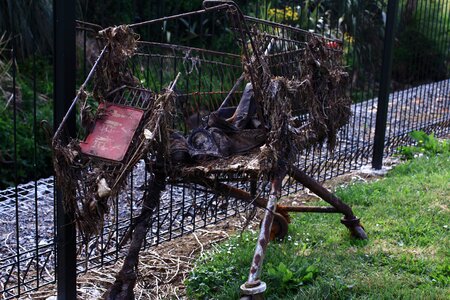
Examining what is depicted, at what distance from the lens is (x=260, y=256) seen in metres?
3.13

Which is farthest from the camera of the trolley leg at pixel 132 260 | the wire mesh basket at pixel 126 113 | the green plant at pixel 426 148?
the green plant at pixel 426 148

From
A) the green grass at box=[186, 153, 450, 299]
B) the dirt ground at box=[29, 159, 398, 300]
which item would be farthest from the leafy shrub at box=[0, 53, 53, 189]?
the green grass at box=[186, 153, 450, 299]

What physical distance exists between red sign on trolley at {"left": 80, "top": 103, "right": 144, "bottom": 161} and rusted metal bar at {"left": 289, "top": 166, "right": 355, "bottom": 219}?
0.86 m

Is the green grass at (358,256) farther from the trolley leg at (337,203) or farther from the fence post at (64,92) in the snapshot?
the fence post at (64,92)

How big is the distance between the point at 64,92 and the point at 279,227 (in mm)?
1751

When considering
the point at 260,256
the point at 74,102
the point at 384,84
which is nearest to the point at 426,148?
the point at 384,84

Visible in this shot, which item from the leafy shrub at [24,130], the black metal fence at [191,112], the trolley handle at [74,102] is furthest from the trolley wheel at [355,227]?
the leafy shrub at [24,130]

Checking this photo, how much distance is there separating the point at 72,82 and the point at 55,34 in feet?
0.78

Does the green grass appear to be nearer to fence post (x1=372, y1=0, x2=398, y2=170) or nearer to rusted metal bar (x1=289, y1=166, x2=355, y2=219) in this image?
rusted metal bar (x1=289, y1=166, x2=355, y2=219)

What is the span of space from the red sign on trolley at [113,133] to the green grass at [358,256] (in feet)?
3.66

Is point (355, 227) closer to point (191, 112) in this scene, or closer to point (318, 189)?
point (318, 189)

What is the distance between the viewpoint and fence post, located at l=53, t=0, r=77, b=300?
10.8ft

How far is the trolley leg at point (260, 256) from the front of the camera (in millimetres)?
3068

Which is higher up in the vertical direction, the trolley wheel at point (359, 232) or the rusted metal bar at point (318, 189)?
the rusted metal bar at point (318, 189)
